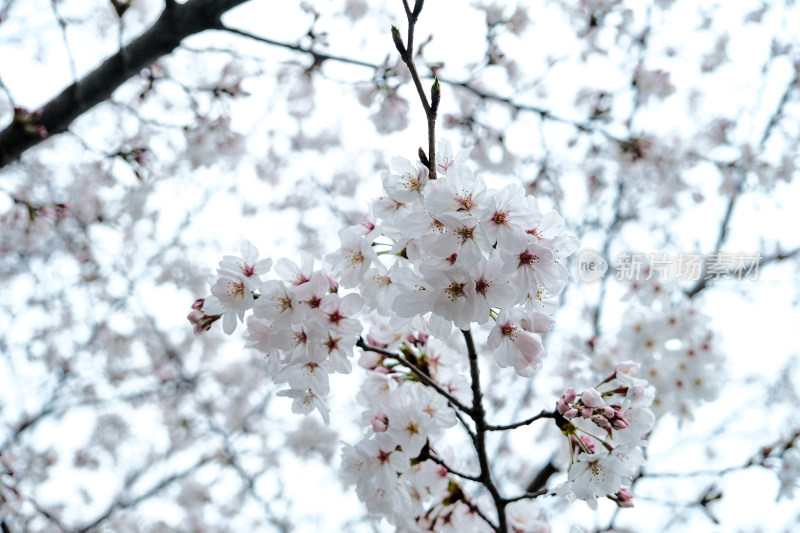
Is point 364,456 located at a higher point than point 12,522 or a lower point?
higher

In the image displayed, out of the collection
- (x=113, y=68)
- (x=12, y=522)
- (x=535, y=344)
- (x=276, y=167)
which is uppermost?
(x=535, y=344)

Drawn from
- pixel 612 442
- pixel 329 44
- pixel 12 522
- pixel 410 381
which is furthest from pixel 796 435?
pixel 12 522

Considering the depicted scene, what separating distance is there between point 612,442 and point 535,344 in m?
0.45

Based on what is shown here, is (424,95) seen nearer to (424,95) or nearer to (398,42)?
(424,95)

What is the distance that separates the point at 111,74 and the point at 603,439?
8.67 feet

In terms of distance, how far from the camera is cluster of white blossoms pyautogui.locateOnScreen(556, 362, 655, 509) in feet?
5.20

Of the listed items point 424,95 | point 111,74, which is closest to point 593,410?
point 424,95

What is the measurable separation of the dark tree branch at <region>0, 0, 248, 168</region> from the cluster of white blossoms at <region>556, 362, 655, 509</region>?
2.25 meters

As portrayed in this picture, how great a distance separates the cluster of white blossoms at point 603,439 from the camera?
1585 mm

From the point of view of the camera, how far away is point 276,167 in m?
7.70

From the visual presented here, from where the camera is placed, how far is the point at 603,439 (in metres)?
1.74

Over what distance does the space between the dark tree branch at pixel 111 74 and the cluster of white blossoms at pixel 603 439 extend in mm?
2247

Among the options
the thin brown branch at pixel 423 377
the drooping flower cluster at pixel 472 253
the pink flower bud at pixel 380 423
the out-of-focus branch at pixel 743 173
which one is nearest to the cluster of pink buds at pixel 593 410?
the drooping flower cluster at pixel 472 253

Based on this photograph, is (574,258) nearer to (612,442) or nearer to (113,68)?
(612,442)
